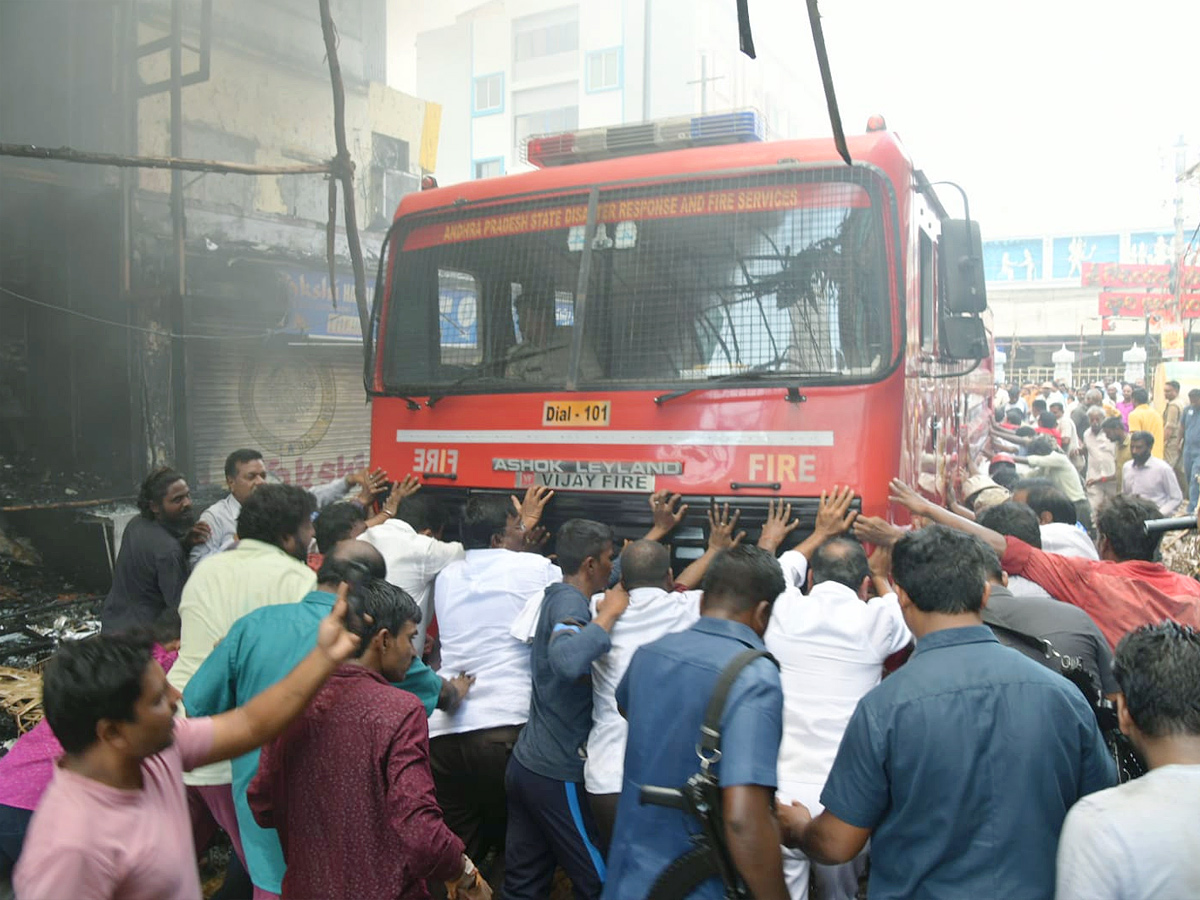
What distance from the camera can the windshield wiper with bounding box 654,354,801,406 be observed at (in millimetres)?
4188

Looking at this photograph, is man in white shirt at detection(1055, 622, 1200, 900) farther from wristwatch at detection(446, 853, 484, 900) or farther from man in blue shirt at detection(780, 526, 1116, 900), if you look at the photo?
wristwatch at detection(446, 853, 484, 900)

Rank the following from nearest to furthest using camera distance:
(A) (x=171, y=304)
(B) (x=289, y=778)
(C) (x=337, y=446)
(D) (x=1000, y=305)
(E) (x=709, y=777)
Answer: (E) (x=709, y=777) < (B) (x=289, y=778) < (A) (x=171, y=304) < (C) (x=337, y=446) < (D) (x=1000, y=305)

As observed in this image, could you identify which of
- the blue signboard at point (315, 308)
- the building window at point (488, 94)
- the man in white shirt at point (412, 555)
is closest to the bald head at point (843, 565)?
the man in white shirt at point (412, 555)

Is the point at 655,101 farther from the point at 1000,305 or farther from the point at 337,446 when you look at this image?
the point at 337,446

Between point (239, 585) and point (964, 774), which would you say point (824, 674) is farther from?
point (239, 585)

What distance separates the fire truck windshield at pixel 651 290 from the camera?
13.7 feet

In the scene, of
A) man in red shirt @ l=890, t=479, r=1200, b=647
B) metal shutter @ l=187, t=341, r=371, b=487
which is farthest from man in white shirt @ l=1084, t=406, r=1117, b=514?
metal shutter @ l=187, t=341, r=371, b=487

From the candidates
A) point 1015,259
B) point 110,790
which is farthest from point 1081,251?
point 110,790

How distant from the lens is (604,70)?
31250 mm

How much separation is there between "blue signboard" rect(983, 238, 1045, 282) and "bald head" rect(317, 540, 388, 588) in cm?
4506

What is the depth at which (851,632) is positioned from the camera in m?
2.95

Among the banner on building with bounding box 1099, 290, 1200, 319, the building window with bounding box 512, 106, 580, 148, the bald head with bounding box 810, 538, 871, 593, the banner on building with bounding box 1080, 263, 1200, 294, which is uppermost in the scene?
the building window with bounding box 512, 106, 580, 148

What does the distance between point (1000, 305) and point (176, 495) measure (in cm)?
3987

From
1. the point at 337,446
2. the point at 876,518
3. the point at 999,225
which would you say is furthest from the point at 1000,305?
the point at 876,518
